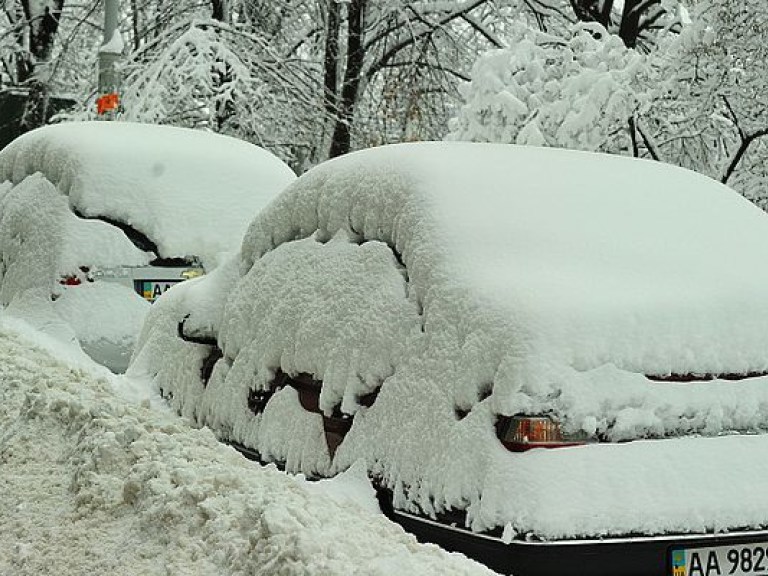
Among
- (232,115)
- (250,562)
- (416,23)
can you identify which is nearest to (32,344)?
(250,562)

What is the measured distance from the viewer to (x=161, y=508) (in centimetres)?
396

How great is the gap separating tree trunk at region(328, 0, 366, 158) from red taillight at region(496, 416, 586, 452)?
51.7 ft

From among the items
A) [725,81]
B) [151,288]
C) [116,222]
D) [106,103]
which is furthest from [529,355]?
[106,103]

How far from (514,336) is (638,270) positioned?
700 mm

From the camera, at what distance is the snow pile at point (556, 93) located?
1142 cm

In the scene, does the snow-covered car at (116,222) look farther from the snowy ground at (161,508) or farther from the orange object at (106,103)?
the orange object at (106,103)

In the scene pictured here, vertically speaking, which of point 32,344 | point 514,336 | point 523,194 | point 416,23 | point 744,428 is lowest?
point 32,344

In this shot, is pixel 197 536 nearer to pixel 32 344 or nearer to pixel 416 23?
pixel 32 344

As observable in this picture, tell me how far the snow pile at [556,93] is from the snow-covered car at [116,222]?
3.44 metres

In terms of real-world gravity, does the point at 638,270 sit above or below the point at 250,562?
above

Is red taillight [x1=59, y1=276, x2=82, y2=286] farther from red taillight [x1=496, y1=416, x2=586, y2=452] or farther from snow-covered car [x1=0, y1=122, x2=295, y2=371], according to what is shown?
red taillight [x1=496, y1=416, x2=586, y2=452]

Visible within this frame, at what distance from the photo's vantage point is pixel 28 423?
5.34m

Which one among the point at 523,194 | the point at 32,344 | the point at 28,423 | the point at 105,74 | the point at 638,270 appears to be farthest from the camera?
the point at 105,74

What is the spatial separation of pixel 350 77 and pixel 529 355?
54.4 feet
